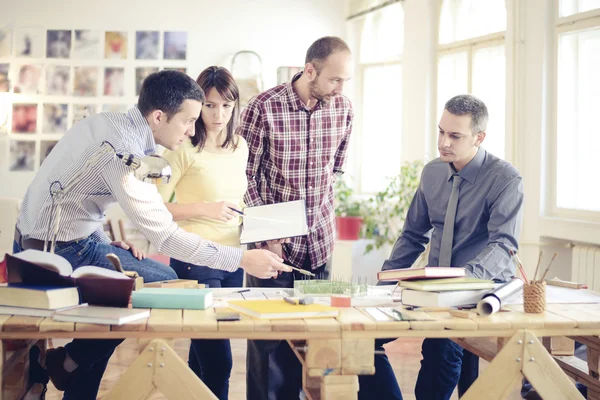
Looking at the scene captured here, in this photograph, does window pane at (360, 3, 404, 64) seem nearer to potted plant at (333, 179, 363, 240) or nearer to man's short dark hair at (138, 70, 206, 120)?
potted plant at (333, 179, 363, 240)

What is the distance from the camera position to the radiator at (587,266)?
13.5ft

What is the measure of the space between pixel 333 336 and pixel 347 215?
4297 mm

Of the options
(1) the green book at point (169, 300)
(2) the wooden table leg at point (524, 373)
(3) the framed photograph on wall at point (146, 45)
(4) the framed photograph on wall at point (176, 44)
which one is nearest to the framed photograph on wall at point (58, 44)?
(3) the framed photograph on wall at point (146, 45)

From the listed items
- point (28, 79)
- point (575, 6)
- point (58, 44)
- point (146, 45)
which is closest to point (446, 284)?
point (575, 6)

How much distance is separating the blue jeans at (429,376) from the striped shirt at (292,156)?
616 mm

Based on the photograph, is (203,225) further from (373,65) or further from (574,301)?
(373,65)

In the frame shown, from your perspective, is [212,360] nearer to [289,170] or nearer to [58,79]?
[289,170]

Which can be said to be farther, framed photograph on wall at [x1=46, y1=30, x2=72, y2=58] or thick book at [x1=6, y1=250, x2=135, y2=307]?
framed photograph on wall at [x1=46, y1=30, x2=72, y2=58]

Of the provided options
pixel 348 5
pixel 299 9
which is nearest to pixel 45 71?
pixel 299 9

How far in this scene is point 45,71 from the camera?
6.88 meters

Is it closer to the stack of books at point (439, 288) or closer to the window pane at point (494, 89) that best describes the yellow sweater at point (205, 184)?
the stack of books at point (439, 288)

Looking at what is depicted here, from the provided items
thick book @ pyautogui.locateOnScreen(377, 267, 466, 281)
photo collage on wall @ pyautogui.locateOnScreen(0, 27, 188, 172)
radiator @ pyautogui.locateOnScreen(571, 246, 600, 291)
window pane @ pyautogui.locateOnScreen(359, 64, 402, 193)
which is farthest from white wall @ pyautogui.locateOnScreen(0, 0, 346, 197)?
thick book @ pyautogui.locateOnScreen(377, 267, 466, 281)

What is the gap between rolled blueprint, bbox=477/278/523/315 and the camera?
2.08m

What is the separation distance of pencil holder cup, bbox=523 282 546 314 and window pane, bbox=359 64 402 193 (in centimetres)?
426
